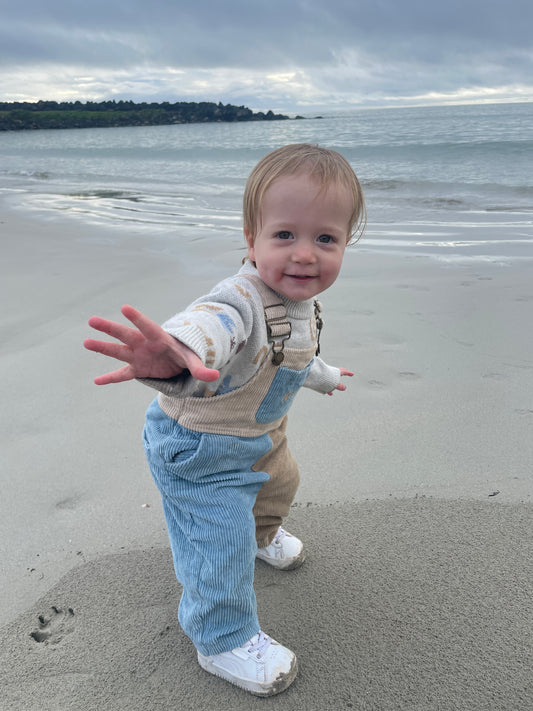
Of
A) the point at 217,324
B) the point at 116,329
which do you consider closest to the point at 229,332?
the point at 217,324

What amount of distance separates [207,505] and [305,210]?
2.42 ft

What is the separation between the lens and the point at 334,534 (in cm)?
205

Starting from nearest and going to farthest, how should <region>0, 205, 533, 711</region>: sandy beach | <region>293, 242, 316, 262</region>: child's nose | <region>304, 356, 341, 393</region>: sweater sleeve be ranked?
<region>293, 242, 316, 262</region>: child's nose < <region>0, 205, 533, 711</region>: sandy beach < <region>304, 356, 341, 393</region>: sweater sleeve

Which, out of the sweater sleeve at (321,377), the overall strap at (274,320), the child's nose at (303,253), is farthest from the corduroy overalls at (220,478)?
the sweater sleeve at (321,377)

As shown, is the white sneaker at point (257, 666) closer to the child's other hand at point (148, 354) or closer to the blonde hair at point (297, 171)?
the child's other hand at point (148, 354)

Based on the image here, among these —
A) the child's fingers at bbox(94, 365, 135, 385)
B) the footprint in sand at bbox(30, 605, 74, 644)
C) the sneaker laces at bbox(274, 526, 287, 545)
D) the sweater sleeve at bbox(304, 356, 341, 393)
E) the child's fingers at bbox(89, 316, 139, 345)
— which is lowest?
the footprint in sand at bbox(30, 605, 74, 644)

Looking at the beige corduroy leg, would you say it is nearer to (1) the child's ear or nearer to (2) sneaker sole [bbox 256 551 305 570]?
(2) sneaker sole [bbox 256 551 305 570]

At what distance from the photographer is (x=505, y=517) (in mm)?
2061

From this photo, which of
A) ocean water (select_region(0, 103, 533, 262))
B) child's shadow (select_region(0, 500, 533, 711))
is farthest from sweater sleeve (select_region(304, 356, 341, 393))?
ocean water (select_region(0, 103, 533, 262))

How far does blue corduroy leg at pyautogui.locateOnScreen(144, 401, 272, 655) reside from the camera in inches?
58.2

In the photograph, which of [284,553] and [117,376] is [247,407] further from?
[284,553]

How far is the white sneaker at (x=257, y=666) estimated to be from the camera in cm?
149

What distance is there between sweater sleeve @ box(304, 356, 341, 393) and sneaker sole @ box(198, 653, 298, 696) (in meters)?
0.78

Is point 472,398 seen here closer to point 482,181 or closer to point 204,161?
point 482,181
